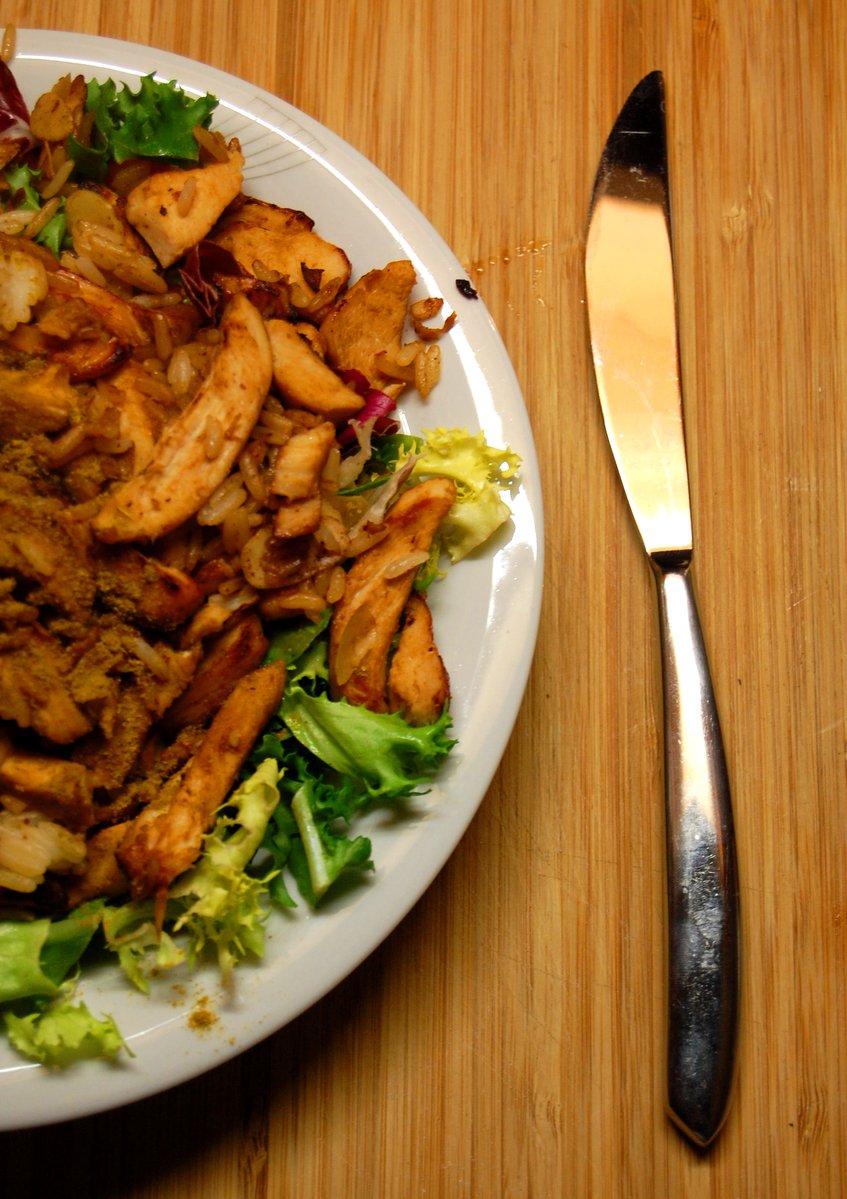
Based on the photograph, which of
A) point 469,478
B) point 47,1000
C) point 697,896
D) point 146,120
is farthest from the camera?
point 697,896

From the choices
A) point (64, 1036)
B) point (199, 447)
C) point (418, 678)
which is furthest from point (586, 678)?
point (64, 1036)

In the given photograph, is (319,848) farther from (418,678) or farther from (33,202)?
(33,202)

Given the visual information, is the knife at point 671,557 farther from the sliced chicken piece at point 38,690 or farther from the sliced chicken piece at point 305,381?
the sliced chicken piece at point 38,690

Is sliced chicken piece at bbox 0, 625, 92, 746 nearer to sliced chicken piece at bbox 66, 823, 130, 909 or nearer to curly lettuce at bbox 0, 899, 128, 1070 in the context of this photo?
sliced chicken piece at bbox 66, 823, 130, 909

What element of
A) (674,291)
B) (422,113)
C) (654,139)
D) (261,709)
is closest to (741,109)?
(654,139)

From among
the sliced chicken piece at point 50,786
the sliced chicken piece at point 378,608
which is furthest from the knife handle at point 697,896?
the sliced chicken piece at point 50,786
